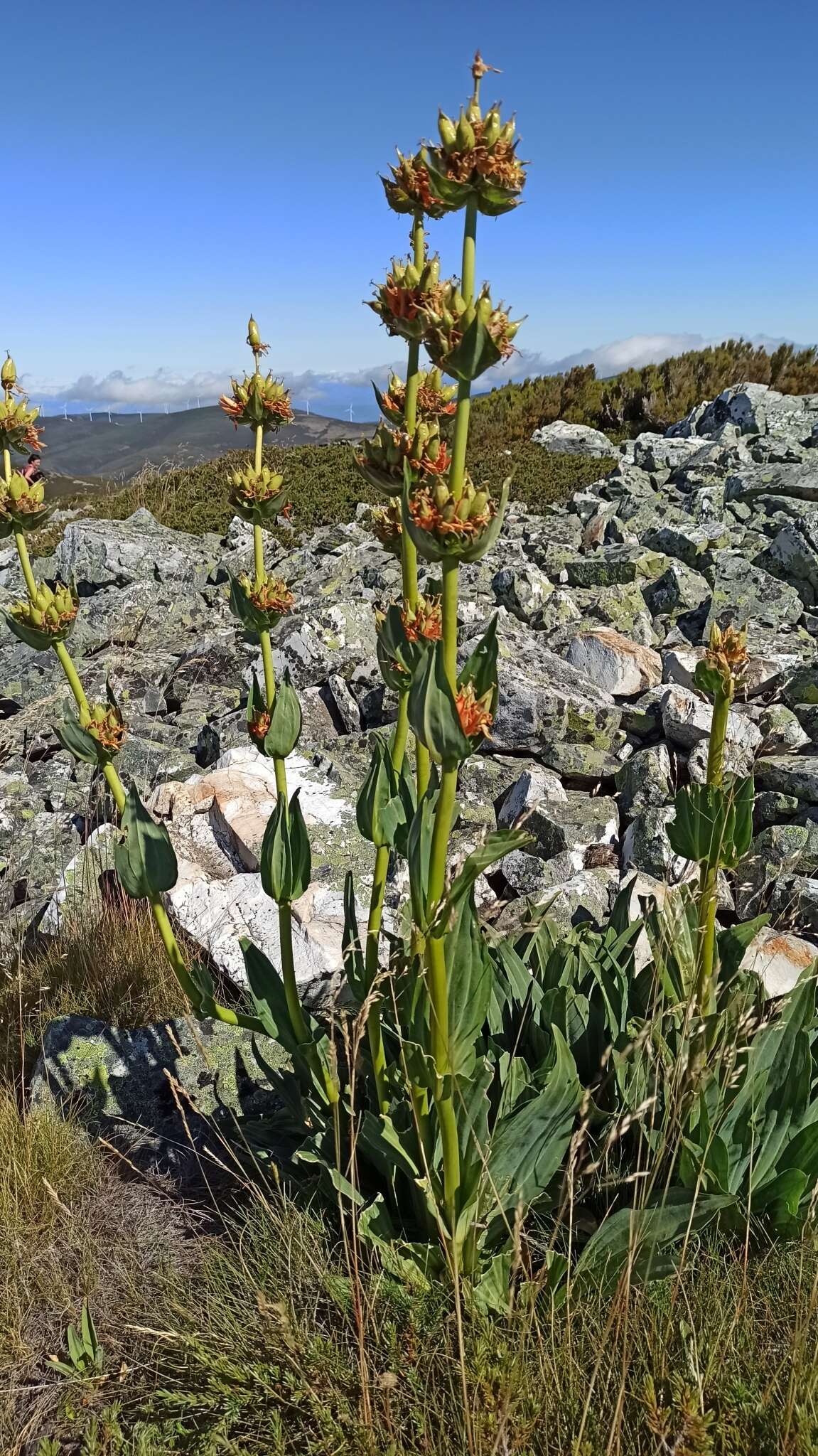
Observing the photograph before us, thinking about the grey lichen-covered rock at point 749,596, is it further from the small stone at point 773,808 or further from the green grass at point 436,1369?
the green grass at point 436,1369

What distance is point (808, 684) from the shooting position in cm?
610

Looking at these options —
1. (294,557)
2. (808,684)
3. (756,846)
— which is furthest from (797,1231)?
(294,557)

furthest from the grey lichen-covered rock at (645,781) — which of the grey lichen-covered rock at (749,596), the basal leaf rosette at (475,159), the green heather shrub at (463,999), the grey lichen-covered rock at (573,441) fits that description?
the grey lichen-covered rock at (573,441)

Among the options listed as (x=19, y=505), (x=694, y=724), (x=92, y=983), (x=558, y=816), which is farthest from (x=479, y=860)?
(x=694, y=724)

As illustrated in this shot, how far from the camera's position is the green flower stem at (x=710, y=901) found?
2.38 metres

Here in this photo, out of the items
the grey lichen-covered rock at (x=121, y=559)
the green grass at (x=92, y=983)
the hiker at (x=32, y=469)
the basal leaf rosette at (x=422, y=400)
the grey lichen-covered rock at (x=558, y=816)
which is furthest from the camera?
the grey lichen-covered rock at (x=121, y=559)

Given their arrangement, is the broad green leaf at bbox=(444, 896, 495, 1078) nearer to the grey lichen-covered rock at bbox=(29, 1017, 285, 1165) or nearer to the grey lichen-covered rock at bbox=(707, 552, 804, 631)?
the grey lichen-covered rock at bbox=(29, 1017, 285, 1165)

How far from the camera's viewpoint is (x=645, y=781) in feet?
17.1

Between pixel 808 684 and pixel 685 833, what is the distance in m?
4.20

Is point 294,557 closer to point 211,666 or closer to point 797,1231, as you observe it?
point 211,666

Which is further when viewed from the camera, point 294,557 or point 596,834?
point 294,557

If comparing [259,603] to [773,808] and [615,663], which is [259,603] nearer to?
[773,808]

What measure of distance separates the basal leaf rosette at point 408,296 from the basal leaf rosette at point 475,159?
8.6 inches

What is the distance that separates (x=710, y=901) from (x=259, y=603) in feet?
5.67
